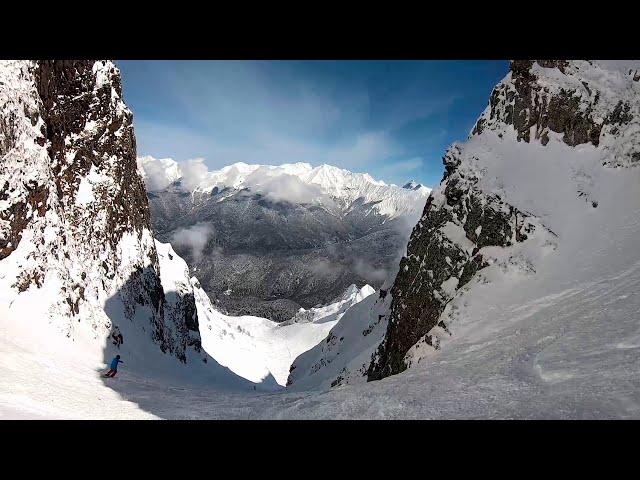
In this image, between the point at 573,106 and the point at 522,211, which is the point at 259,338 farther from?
the point at 573,106

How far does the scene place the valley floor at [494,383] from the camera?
8.96 metres

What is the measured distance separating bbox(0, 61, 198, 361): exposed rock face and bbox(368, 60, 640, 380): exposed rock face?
24.0 metres

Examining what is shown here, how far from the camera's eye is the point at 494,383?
11.3 metres

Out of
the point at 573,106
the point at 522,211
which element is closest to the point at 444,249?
the point at 522,211

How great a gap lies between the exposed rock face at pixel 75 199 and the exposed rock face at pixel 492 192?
24.0 m

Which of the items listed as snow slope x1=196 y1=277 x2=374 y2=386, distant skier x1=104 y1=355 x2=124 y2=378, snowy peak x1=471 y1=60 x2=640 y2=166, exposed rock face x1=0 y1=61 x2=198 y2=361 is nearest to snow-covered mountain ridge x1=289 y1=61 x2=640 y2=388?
snowy peak x1=471 y1=60 x2=640 y2=166

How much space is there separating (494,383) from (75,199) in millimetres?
35231

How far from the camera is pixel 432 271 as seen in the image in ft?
85.6

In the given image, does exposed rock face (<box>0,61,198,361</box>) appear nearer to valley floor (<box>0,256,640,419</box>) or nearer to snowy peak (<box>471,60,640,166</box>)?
valley floor (<box>0,256,640,419</box>)

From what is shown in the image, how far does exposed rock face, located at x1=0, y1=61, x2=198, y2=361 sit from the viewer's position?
25859 mm

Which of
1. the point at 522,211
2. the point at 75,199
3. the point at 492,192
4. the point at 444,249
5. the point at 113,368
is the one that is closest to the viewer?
the point at 113,368
